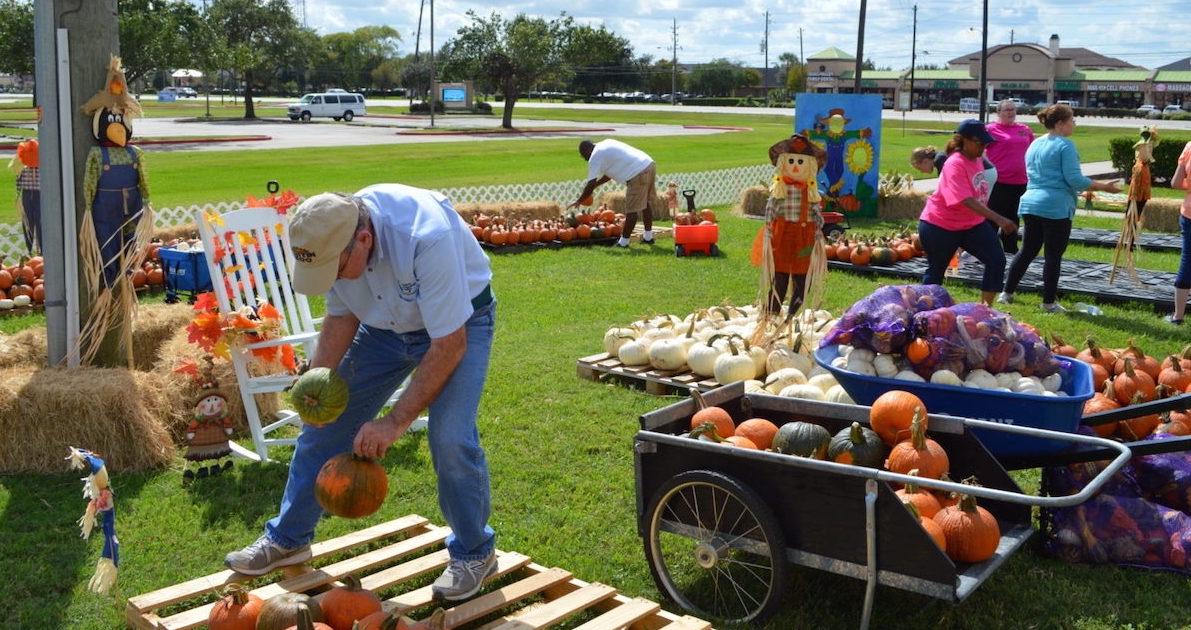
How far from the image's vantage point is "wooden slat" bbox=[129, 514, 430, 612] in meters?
4.06

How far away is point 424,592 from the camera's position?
4203mm

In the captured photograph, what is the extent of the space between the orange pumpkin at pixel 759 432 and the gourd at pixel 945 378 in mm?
954

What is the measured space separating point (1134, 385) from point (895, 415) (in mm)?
2274

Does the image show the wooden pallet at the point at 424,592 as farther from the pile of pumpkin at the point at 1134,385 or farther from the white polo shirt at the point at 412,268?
the pile of pumpkin at the point at 1134,385

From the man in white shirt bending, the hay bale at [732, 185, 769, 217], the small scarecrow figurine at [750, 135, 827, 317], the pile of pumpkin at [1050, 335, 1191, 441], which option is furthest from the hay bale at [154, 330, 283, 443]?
the hay bale at [732, 185, 769, 217]

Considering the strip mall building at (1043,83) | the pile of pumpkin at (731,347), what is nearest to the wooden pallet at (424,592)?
the pile of pumpkin at (731,347)

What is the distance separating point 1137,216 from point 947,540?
319 inches

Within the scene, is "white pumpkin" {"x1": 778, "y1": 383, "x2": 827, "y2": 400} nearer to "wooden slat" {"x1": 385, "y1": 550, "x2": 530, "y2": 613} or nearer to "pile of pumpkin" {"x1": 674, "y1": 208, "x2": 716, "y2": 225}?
"wooden slat" {"x1": 385, "y1": 550, "x2": 530, "y2": 613}

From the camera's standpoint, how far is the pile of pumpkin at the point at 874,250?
40.5ft

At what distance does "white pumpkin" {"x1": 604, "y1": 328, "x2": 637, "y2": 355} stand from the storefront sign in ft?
328

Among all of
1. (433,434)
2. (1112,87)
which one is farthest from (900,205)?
(1112,87)

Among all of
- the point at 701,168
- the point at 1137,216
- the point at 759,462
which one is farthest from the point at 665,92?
the point at 759,462

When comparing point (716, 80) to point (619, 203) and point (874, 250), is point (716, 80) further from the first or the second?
point (874, 250)

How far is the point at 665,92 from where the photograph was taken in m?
115
